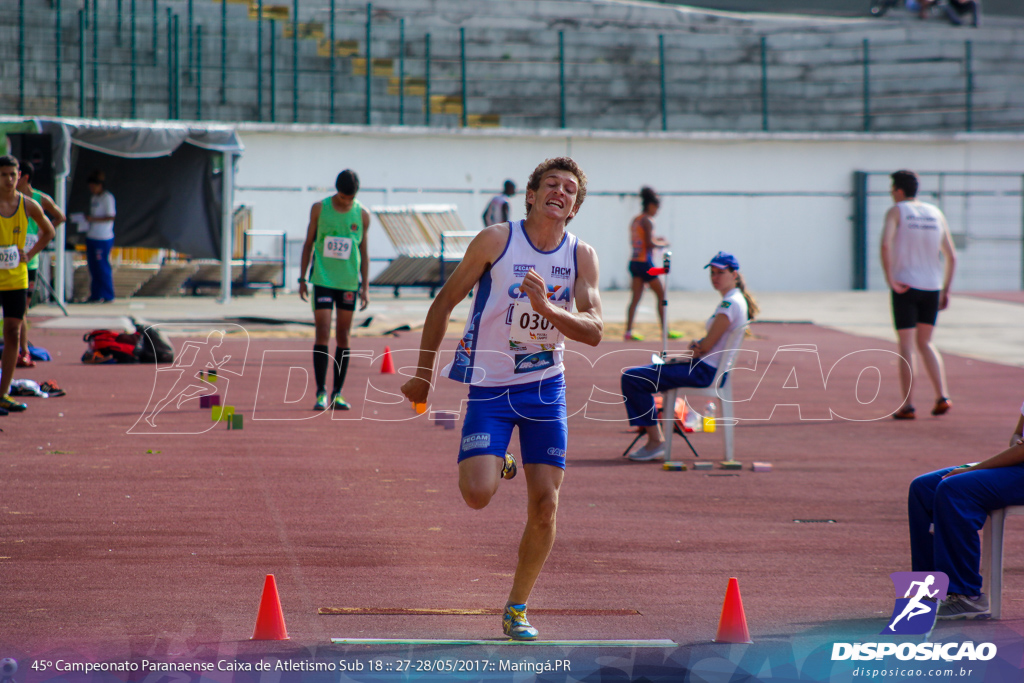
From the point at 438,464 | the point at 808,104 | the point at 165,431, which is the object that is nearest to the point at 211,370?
the point at 165,431

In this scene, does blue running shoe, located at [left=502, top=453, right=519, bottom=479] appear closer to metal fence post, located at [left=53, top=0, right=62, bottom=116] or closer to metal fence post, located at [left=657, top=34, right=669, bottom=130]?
metal fence post, located at [left=53, top=0, right=62, bottom=116]

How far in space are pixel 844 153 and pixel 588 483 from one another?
23.5 meters

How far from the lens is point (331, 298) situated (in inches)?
390

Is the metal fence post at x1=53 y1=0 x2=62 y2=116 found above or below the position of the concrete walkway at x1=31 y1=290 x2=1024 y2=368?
above

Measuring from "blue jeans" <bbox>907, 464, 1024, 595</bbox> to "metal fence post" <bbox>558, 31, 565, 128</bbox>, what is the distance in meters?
25.2

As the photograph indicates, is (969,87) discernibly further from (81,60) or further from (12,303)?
(12,303)

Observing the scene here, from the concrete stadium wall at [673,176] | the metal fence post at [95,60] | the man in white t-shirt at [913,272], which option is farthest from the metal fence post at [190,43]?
the man in white t-shirt at [913,272]

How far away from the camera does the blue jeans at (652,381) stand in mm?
8203

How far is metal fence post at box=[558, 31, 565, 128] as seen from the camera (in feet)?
96.8

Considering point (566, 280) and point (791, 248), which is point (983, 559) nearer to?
point (566, 280)

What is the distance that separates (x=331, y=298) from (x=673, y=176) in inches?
772

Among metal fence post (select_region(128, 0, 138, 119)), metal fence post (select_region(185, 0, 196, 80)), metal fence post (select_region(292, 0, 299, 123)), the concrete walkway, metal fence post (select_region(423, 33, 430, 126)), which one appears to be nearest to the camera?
the concrete walkway

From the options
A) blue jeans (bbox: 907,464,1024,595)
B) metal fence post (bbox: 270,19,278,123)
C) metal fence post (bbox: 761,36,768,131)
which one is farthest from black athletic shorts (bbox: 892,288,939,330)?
metal fence post (bbox: 761,36,768,131)

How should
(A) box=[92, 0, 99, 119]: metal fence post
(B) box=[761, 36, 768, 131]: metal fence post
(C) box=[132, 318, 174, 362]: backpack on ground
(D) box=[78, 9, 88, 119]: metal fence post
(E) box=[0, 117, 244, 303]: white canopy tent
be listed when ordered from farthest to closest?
(B) box=[761, 36, 768, 131]: metal fence post
(A) box=[92, 0, 99, 119]: metal fence post
(D) box=[78, 9, 88, 119]: metal fence post
(E) box=[0, 117, 244, 303]: white canopy tent
(C) box=[132, 318, 174, 362]: backpack on ground
